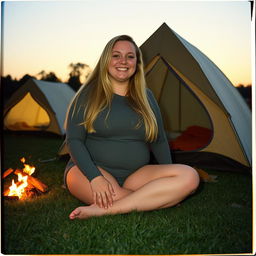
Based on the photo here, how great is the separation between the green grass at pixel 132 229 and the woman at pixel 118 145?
0.32 ft

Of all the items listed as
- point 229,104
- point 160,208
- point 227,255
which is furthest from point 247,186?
point 227,255

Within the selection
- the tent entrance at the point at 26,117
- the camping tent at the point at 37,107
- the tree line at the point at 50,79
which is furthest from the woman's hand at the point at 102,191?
the tent entrance at the point at 26,117

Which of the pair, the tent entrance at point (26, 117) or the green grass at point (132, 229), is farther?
the tent entrance at point (26, 117)

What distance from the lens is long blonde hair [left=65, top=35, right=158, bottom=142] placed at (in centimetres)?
168

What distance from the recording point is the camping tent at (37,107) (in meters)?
5.46

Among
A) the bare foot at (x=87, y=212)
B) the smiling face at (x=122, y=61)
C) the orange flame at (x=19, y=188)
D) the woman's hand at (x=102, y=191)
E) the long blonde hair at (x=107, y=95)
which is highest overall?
the smiling face at (x=122, y=61)

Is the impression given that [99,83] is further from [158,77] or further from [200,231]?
[158,77]

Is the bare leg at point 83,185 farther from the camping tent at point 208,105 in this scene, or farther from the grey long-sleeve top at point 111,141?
the camping tent at point 208,105

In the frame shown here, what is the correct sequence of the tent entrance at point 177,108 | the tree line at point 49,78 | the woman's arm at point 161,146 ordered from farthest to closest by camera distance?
1. the tree line at point 49,78
2. the tent entrance at point 177,108
3. the woman's arm at point 161,146

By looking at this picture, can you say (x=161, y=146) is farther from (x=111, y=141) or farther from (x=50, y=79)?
(x=50, y=79)

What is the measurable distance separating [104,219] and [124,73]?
0.77m

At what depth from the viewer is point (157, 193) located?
1.60 metres

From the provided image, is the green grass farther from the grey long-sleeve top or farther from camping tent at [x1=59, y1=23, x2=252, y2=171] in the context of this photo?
camping tent at [x1=59, y1=23, x2=252, y2=171]

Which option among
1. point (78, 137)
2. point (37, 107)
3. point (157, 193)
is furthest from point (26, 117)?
point (157, 193)
